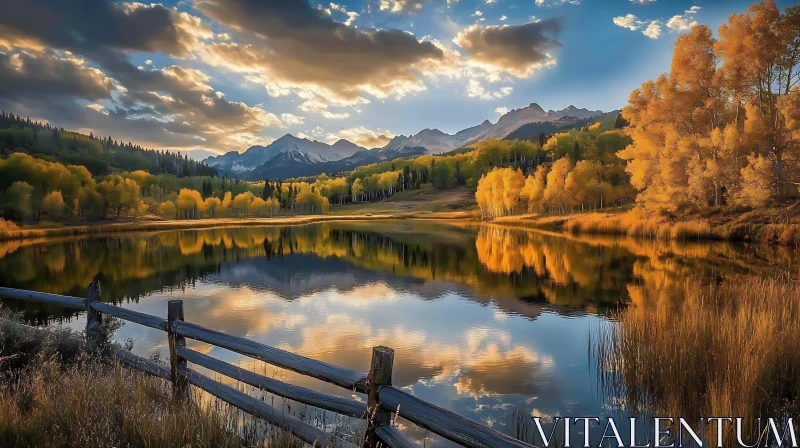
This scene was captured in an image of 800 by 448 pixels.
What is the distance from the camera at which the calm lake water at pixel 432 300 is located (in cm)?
1098

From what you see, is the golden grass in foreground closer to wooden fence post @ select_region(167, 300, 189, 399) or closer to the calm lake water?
the calm lake water

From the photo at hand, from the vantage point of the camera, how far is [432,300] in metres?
22.0

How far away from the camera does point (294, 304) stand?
21562 millimetres

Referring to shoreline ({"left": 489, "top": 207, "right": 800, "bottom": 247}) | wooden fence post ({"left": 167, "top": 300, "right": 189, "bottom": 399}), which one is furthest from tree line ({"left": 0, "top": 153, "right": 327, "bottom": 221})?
shoreline ({"left": 489, "top": 207, "right": 800, "bottom": 247})

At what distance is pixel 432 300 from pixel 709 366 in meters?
14.4

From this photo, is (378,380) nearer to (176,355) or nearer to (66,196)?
(176,355)

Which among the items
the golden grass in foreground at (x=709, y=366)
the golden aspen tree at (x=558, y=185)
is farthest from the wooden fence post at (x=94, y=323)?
the golden aspen tree at (x=558, y=185)

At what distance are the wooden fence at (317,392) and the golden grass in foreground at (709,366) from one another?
5.43 m

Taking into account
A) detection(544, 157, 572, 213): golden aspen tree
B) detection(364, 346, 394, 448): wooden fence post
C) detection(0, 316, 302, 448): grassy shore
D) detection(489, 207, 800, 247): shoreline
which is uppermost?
detection(544, 157, 572, 213): golden aspen tree

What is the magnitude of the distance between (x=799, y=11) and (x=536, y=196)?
168 feet

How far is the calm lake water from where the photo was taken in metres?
11.0

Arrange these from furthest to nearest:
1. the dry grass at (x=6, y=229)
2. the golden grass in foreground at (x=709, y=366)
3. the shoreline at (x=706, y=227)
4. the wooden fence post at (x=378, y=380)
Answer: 1. the dry grass at (x=6, y=229)
2. the shoreline at (x=706, y=227)
3. the golden grass in foreground at (x=709, y=366)
4. the wooden fence post at (x=378, y=380)

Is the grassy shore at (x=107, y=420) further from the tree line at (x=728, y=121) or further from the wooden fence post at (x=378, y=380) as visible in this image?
the tree line at (x=728, y=121)

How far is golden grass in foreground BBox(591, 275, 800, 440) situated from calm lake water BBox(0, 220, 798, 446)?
88 cm
